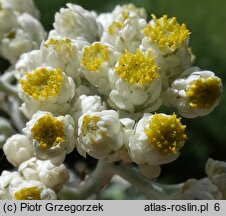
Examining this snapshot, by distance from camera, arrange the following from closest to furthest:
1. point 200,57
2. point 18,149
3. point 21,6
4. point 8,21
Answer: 1. point 18,149
2. point 8,21
3. point 21,6
4. point 200,57

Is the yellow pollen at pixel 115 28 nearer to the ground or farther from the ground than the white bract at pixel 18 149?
farther from the ground

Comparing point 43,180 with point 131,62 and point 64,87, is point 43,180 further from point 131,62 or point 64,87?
point 131,62

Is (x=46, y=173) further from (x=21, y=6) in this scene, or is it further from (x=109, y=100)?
(x=21, y=6)

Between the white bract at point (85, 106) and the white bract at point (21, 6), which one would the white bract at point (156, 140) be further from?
the white bract at point (21, 6)

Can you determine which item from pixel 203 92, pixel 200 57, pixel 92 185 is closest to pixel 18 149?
pixel 92 185

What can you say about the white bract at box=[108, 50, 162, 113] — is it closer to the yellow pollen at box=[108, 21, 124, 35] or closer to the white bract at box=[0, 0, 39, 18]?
the yellow pollen at box=[108, 21, 124, 35]

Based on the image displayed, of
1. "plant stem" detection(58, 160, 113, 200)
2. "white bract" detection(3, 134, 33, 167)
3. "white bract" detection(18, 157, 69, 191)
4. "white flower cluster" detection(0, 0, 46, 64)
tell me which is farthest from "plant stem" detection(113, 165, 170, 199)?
"white flower cluster" detection(0, 0, 46, 64)

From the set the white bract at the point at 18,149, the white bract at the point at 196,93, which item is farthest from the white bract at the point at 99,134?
the white bract at the point at 18,149
